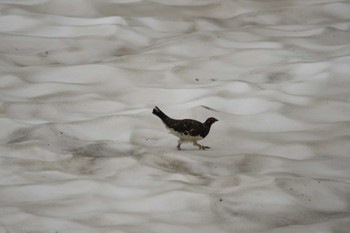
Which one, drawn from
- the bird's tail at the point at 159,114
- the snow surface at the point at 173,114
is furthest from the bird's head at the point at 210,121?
the bird's tail at the point at 159,114

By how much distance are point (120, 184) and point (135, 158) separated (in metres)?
0.39

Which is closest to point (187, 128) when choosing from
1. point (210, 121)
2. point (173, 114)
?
point (210, 121)

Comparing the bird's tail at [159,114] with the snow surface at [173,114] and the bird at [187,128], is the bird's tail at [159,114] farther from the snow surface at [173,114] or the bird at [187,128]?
the snow surface at [173,114]

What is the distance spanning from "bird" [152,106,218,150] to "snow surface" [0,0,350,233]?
99 millimetres

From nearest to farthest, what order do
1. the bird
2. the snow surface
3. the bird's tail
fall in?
the snow surface < the bird < the bird's tail

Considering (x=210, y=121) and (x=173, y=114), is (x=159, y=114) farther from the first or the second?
(x=173, y=114)

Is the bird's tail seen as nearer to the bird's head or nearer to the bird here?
the bird

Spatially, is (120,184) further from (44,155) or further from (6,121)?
(6,121)

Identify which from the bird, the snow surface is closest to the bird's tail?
the bird

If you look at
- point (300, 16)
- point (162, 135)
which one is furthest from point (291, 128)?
point (300, 16)

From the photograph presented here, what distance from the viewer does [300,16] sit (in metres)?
8.76

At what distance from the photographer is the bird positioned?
5.76 meters

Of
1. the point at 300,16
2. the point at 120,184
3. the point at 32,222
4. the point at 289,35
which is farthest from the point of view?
the point at 300,16

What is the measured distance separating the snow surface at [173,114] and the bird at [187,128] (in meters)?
0.10
